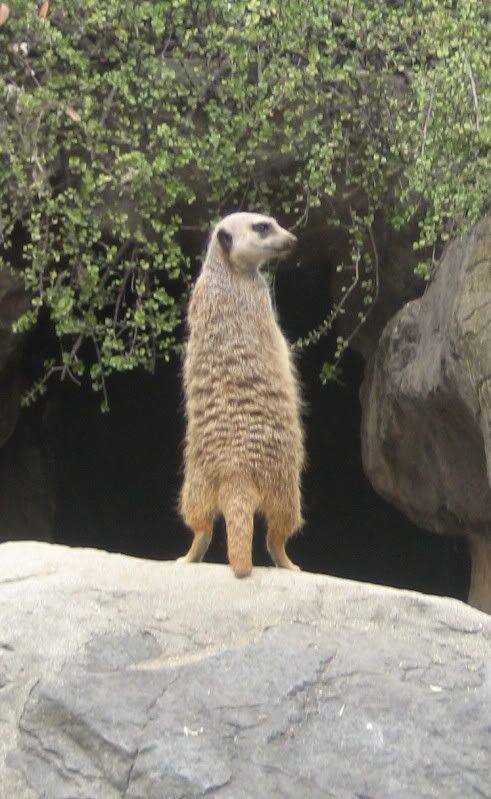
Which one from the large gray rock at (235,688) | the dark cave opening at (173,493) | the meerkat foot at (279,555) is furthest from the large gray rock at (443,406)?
the dark cave opening at (173,493)

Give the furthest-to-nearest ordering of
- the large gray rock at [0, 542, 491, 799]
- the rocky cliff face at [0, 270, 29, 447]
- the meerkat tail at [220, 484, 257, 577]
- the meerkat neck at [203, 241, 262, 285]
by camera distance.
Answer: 1. the rocky cliff face at [0, 270, 29, 447]
2. the meerkat neck at [203, 241, 262, 285]
3. the meerkat tail at [220, 484, 257, 577]
4. the large gray rock at [0, 542, 491, 799]

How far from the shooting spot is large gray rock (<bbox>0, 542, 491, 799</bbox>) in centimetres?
188

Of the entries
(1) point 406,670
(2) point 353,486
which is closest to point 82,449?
(2) point 353,486

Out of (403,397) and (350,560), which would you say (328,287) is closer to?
(403,397)

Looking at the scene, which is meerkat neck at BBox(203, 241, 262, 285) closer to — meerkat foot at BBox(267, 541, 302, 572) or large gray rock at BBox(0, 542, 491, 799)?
meerkat foot at BBox(267, 541, 302, 572)

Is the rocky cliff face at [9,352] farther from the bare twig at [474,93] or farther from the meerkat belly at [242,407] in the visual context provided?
the bare twig at [474,93]

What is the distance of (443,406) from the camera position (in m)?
3.67

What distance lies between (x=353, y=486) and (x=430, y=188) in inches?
130

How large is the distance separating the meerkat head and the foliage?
0.81m

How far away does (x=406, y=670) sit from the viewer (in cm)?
209

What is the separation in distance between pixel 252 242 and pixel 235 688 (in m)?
1.30

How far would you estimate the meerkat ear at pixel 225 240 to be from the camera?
2.89 metres

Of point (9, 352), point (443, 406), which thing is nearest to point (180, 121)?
point (9, 352)

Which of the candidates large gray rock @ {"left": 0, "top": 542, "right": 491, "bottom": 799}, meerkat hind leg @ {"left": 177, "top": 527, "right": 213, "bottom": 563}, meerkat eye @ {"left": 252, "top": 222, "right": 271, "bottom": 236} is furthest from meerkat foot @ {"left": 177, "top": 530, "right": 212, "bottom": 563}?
meerkat eye @ {"left": 252, "top": 222, "right": 271, "bottom": 236}
